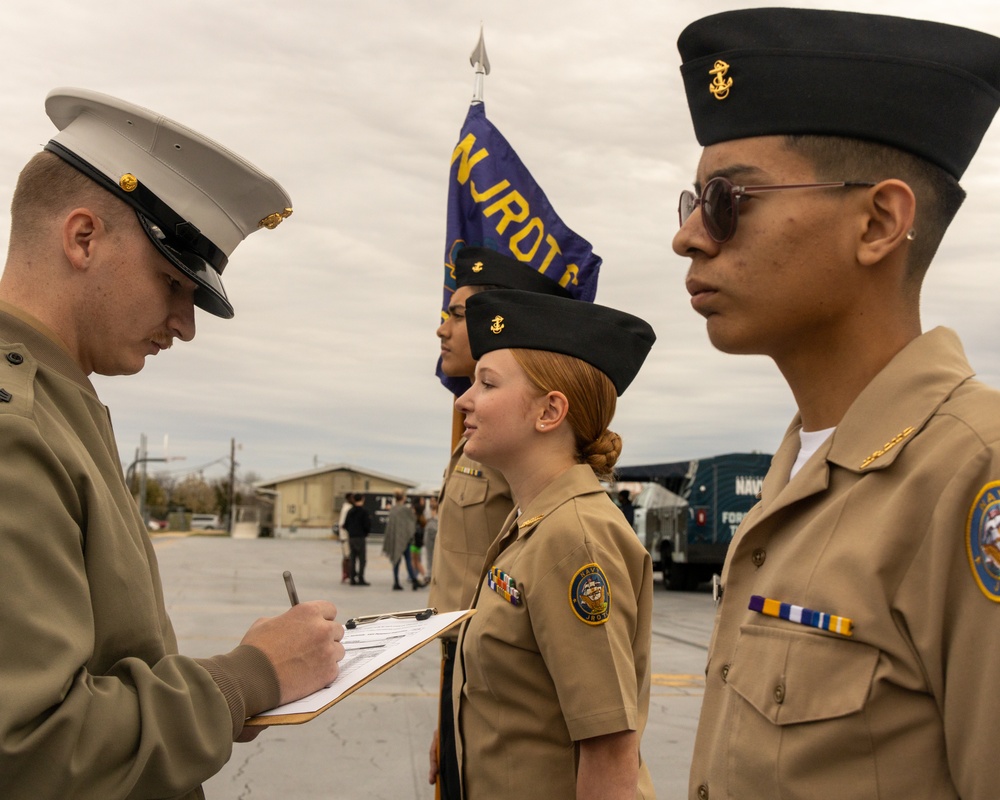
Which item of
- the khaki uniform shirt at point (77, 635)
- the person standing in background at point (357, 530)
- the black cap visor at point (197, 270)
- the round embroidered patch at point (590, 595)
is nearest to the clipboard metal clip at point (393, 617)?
the round embroidered patch at point (590, 595)

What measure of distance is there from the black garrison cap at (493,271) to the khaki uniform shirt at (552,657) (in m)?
1.77

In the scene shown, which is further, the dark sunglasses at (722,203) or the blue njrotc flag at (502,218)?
the blue njrotc flag at (502,218)

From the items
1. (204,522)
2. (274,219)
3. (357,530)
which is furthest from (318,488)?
(274,219)

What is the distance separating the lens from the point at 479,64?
521 cm

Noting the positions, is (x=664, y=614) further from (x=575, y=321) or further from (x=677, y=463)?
(x=575, y=321)

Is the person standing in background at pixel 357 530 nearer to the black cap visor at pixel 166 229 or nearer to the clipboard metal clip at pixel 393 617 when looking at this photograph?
the clipboard metal clip at pixel 393 617

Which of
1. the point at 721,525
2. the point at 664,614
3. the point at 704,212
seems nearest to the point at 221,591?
the point at 664,614

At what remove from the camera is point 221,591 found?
49.9 ft

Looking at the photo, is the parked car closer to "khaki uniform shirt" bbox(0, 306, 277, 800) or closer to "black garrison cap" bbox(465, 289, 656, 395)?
"black garrison cap" bbox(465, 289, 656, 395)

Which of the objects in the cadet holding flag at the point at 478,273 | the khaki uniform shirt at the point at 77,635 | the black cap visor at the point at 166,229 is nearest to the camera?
the khaki uniform shirt at the point at 77,635

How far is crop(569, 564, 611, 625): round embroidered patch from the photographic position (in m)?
2.31

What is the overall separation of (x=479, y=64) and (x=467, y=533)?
9.07ft

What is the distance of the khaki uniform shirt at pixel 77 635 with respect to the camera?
53.9 inches

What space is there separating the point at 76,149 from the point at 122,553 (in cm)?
81
